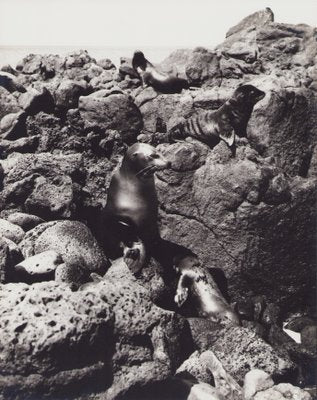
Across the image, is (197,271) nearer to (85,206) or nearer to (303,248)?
(303,248)

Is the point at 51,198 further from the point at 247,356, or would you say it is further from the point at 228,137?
the point at 247,356

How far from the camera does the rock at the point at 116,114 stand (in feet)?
22.3

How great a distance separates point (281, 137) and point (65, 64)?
401 cm

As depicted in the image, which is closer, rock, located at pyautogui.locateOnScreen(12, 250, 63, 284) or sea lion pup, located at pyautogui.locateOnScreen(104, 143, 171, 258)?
rock, located at pyautogui.locateOnScreen(12, 250, 63, 284)

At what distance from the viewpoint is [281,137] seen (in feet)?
19.5

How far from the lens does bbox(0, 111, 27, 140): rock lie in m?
7.06

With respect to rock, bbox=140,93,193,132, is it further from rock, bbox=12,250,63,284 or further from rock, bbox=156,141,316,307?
Result: rock, bbox=12,250,63,284

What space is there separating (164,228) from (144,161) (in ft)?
2.89

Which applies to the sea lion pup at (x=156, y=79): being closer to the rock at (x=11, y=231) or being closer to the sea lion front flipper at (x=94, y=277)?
the rock at (x=11, y=231)

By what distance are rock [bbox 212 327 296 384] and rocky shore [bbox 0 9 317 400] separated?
1cm

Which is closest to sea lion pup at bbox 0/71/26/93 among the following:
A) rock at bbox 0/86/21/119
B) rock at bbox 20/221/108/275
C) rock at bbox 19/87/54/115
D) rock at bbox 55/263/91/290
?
rock at bbox 0/86/21/119

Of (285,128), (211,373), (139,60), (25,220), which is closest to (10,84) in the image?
(139,60)

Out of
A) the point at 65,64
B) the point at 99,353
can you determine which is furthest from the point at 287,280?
the point at 65,64

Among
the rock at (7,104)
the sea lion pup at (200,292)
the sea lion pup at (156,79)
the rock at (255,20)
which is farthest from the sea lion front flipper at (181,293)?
the rock at (255,20)
